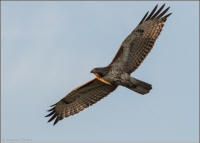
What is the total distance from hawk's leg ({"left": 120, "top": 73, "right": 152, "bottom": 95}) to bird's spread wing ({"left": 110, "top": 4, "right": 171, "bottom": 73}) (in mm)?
504

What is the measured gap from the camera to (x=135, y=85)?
18.5 meters

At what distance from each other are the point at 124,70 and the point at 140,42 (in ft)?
3.87

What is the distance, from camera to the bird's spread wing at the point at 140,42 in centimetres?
1900

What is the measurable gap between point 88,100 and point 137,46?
2.87 meters

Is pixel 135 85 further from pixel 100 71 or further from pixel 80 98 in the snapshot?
pixel 80 98

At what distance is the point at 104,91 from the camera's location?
20.0 metres

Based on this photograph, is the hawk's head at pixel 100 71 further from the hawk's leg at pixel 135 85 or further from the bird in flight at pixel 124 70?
the hawk's leg at pixel 135 85

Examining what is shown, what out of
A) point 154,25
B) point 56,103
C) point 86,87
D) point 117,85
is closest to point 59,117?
point 56,103

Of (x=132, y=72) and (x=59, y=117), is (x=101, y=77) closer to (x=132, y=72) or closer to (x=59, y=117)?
(x=132, y=72)

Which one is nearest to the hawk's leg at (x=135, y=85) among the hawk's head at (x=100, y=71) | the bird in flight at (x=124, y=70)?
the bird in flight at (x=124, y=70)

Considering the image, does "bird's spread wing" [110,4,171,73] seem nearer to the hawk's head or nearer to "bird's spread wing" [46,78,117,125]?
the hawk's head

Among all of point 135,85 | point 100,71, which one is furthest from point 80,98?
point 135,85

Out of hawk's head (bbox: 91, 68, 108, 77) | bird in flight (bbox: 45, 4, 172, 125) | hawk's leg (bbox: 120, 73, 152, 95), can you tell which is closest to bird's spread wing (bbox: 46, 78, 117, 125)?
bird in flight (bbox: 45, 4, 172, 125)

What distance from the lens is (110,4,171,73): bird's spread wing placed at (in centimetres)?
1900
